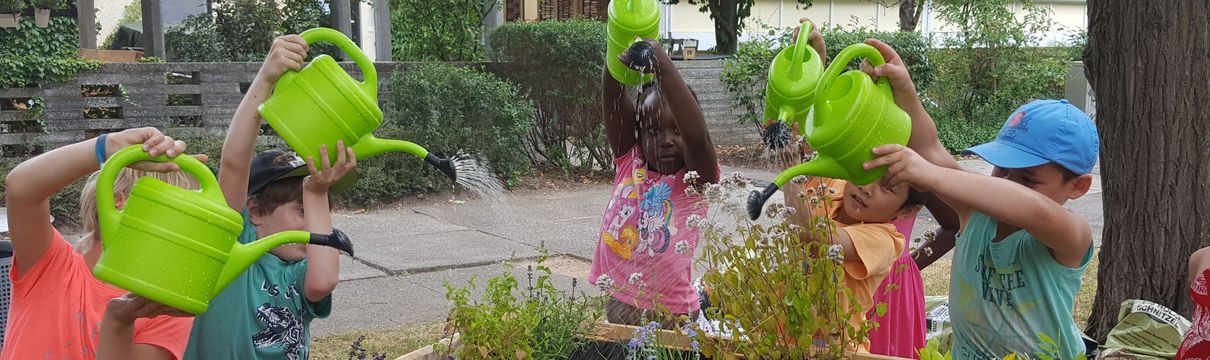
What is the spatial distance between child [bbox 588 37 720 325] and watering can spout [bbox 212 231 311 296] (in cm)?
136

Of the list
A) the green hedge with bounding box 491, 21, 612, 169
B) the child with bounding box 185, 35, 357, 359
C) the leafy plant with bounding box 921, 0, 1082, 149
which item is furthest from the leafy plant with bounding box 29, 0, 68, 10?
the child with bounding box 185, 35, 357, 359

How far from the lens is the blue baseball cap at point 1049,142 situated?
7.50ft

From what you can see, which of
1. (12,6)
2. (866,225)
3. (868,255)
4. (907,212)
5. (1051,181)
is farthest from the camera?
(12,6)

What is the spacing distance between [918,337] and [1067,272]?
70cm

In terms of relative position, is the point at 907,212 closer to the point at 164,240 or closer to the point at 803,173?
the point at 803,173

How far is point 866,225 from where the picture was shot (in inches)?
108

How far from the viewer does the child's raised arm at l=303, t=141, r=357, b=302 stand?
6.82 ft

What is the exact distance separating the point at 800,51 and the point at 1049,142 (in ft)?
1.86

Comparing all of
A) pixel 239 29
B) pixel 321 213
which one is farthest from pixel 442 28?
pixel 321 213

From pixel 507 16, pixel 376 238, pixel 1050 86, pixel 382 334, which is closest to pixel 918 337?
pixel 382 334

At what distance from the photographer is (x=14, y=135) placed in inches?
300

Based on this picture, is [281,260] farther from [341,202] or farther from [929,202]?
[341,202]

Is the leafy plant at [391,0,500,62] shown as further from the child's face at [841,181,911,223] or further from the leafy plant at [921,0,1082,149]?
the child's face at [841,181,911,223]

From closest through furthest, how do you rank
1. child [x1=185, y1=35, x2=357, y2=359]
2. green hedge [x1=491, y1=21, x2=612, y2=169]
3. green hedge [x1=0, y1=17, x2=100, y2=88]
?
child [x1=185, y1=35, x2=357, y2=359] < green hedge [x1=0, y1=17, x2=100, y2=88] < green hedge [x1=491, y1=21, x2=612, y2=169]
